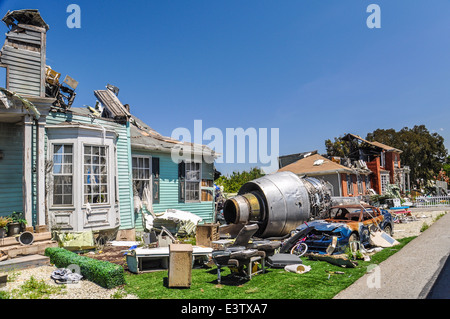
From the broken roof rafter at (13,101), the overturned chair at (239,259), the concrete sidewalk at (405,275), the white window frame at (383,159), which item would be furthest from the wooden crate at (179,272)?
the white window frame at (383,159)

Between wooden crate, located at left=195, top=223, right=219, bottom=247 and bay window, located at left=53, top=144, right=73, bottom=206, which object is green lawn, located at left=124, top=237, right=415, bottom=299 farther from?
bay window, located at left=53, top=144, right=73, bottom=206

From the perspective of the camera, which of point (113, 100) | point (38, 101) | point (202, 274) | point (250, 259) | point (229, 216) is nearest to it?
point (250, 259)

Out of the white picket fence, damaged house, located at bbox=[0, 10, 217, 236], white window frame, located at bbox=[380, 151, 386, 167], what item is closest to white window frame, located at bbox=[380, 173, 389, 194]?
white window frame, located at bbox=[380, 151, 386, 167]

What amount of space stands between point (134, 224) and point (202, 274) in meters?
6.25

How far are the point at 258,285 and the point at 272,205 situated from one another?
17.4 feet

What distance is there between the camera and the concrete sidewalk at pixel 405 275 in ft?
19.3

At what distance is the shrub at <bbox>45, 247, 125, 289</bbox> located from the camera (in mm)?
6570

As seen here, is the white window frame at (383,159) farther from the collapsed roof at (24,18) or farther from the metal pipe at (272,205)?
the collapsed roof at (24,18)

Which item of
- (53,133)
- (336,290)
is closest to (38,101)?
(53,133)

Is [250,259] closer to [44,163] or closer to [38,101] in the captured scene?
[44,163]

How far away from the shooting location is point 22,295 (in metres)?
5.91

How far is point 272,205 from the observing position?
1184 centimetres

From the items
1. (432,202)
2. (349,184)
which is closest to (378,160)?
(432,202)

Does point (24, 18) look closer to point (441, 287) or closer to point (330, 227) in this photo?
point (330, 227)
